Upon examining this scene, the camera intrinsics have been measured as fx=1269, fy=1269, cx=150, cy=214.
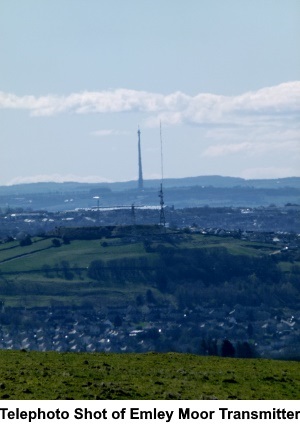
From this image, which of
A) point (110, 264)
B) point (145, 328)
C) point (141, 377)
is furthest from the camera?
point (110, 264)

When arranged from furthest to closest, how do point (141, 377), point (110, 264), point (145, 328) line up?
point (110, 264)
point (145, 328)
point (141, 377)

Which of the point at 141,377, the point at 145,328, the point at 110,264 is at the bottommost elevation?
the point at 145,328

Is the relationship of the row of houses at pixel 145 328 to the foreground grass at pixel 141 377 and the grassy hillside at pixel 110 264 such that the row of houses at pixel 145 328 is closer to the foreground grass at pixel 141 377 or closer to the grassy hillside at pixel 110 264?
the grassy hillside at pixel 110 264

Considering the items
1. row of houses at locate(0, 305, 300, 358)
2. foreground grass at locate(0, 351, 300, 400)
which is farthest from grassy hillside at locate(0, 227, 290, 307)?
foreground grass at locate(0, 351, 300, 400)

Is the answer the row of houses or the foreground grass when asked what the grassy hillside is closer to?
the row of houses

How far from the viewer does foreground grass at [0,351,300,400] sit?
26625mm

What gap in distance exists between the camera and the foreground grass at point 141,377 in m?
26.6

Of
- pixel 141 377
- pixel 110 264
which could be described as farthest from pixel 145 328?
pixel 141 377

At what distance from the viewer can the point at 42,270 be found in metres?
134

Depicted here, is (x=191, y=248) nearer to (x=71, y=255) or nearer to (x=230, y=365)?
(x=71, y=255)

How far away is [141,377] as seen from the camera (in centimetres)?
2920

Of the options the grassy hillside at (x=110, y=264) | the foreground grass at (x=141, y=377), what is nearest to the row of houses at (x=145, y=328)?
the grassy hillside at (x=110, y=264)

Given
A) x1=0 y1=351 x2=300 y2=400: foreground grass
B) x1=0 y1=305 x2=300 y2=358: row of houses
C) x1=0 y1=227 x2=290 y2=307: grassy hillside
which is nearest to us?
x1=0 y1=351 x2=300 y2=400: foreground grass

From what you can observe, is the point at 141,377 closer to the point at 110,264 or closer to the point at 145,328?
the point at 145,328
